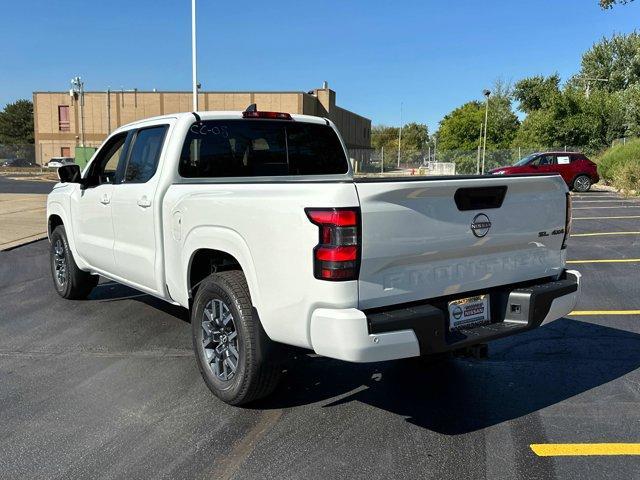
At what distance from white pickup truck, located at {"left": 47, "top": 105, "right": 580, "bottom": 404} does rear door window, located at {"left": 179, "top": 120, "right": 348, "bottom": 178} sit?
0.01m

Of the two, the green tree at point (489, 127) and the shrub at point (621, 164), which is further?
the green tree at point (489, 127)

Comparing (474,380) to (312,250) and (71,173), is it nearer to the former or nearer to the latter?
(312,250)

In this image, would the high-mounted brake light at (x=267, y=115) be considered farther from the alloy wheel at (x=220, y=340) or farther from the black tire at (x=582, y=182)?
the black tire at (x=582, y=182)

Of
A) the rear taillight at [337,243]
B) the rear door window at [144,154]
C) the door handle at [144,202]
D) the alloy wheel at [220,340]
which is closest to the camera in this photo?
the rear taillight at [337,243]

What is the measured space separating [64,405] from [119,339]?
1.48 meters

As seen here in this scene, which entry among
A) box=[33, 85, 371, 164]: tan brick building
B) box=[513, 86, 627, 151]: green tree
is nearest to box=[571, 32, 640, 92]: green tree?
box=[513, 86, 627, 151]: green tree

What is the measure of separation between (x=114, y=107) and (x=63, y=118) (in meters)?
6.38

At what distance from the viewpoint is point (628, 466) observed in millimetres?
3264

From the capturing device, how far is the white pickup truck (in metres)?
3.18

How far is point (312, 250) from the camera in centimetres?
318

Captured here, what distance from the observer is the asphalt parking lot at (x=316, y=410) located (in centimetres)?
329

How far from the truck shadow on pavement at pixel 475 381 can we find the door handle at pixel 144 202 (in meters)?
1.74

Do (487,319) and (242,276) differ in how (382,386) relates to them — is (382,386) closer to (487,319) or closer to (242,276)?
(487,319)

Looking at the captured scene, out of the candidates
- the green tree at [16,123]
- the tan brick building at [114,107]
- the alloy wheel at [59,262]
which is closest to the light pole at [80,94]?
the tan brick building at [114,107]
